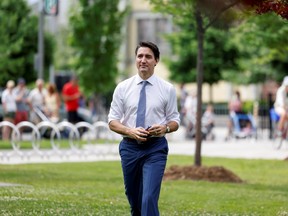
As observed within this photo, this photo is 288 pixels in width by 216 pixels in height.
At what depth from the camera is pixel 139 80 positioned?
9.67m

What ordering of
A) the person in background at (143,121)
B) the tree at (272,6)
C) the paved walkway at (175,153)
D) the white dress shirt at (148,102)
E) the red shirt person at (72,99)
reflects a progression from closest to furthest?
the person in background at (143,121) < the white dress shirt at (148,102) < the tree at (272,6) < the paved walkway at (175,153) < the red shirt person at (72,99)

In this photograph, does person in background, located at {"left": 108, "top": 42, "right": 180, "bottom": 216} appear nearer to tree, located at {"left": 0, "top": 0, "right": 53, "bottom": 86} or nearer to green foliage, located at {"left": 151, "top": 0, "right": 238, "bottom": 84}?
tree, located at {"left": 0, "top": 0, "right": 53, "bottom": 86}

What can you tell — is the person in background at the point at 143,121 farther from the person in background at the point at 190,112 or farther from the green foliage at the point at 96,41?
the green foliage at the point at 96,41

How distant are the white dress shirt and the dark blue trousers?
201 millimetres

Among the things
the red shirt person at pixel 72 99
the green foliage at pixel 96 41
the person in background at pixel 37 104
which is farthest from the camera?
the green foliage at pixel 96 41

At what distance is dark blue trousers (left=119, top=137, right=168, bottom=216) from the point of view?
9312 millimetres

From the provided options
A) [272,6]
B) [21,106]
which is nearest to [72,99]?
[21,106]

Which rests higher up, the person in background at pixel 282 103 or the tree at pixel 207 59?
the tree at pixel 207 59

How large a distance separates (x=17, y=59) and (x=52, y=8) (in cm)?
1244

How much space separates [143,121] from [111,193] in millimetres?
5598

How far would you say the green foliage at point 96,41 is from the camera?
36531mm

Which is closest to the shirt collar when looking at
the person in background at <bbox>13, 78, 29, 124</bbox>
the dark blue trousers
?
the dark blue trousers

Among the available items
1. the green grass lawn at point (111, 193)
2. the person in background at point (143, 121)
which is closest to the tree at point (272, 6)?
the person in background at point (143, 121)

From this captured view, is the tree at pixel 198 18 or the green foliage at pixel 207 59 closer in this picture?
the tree at pixel 198 18
